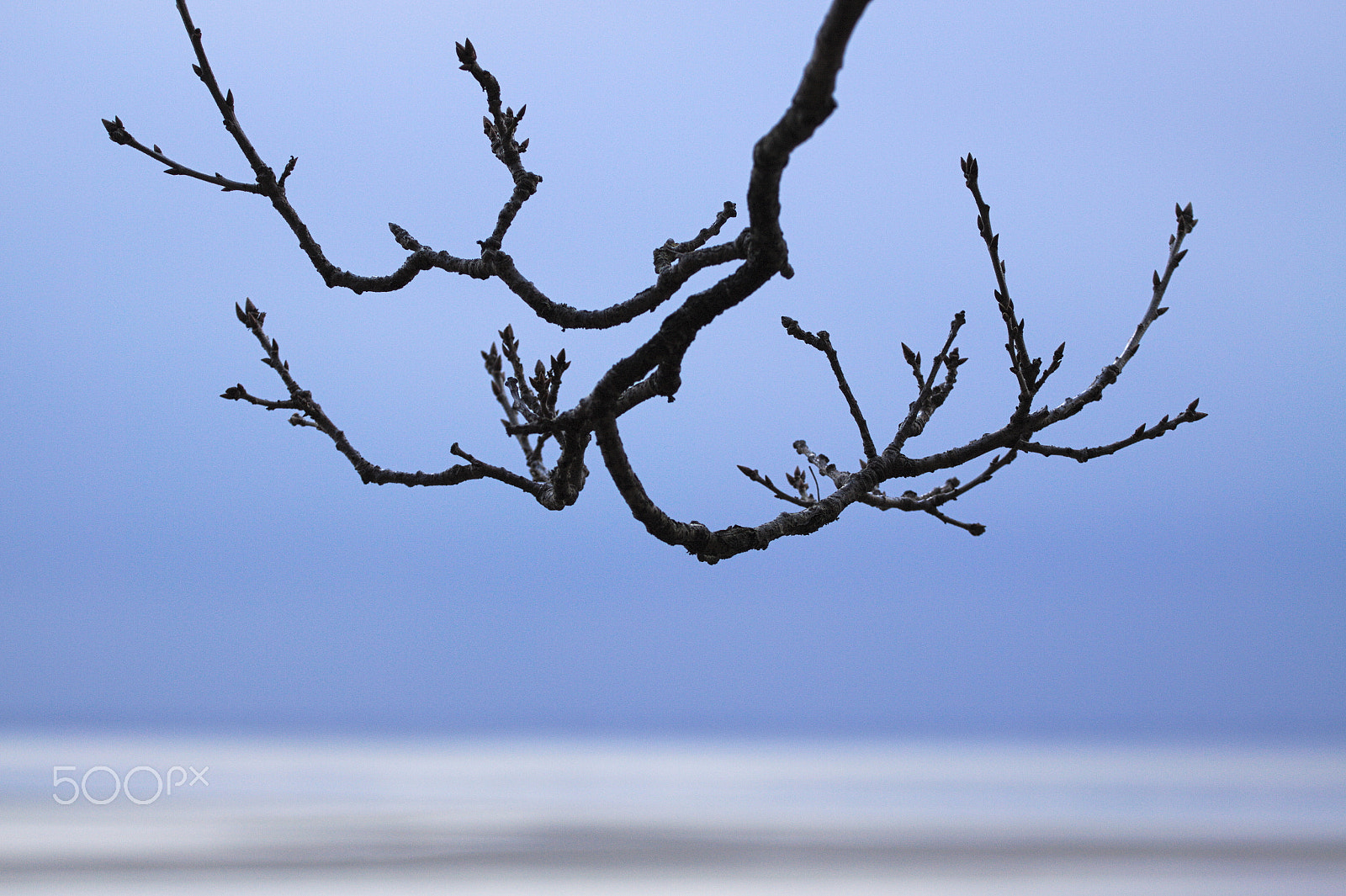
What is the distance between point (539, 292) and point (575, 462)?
14.4 inches

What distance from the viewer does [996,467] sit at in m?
3.02

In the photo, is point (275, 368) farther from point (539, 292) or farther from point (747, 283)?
point (747, 283)

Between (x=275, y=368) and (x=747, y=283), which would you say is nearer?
(x=747, y=283)

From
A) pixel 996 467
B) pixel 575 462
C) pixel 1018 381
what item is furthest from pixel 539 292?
pixel 996 467

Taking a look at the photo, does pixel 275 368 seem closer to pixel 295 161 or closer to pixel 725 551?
pixel 295 161

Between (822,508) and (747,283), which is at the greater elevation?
(747,283)

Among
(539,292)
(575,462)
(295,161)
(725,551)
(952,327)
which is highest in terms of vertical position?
(295,161)

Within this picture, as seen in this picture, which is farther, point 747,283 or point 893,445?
point 893,445

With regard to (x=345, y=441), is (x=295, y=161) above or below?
above

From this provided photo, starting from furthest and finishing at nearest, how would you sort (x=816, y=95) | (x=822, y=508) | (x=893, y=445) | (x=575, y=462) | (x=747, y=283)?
(x=893, y=445) → (x=822, y=508) → (x=575, y=462) → (x=747, y=283) → (x=816, y=95)

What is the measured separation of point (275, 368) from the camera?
9.15 feet

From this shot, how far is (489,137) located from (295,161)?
46cm

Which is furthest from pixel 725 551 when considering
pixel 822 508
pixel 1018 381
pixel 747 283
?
pixel 1018 381

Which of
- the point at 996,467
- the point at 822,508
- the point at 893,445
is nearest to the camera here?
the point at 822,508
